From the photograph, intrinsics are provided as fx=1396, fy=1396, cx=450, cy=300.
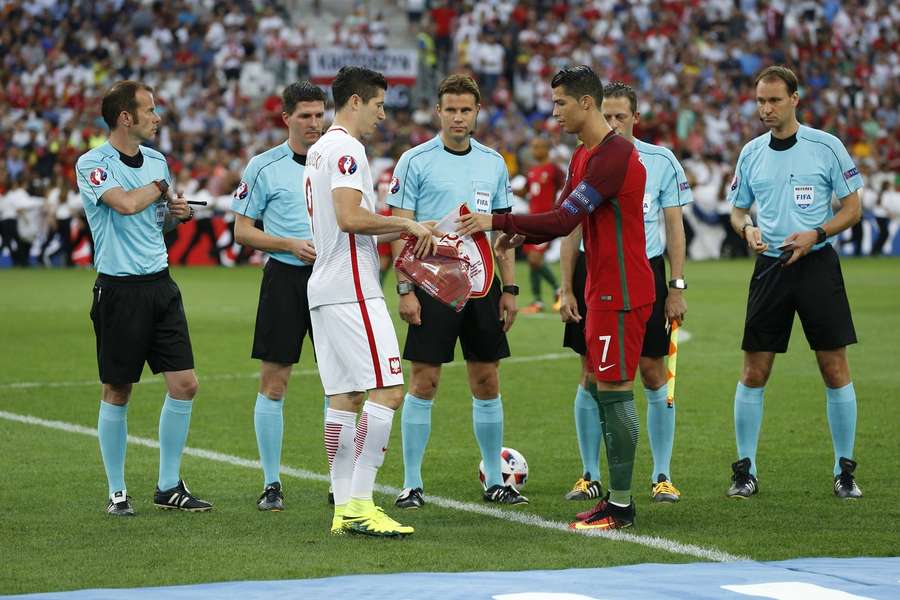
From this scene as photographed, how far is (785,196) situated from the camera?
7.86 meters

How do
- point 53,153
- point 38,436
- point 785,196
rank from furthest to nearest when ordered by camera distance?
1. point 53,153
2. point 38,436
3. point 785,196

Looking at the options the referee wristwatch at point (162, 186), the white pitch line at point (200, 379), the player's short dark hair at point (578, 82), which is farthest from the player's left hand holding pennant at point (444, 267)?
the white pitch line at point (200, 379)

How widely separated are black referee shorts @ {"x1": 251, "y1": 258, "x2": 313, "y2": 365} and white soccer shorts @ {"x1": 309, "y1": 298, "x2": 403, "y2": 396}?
1009mm

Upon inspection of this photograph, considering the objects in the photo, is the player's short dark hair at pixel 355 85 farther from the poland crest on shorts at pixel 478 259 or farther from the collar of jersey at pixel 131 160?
the collar of jersey at pixel 131 160

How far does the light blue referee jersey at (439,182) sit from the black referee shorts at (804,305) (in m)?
1.65

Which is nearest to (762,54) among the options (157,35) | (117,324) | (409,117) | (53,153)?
(409,117)

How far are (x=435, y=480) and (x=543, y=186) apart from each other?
11301mm

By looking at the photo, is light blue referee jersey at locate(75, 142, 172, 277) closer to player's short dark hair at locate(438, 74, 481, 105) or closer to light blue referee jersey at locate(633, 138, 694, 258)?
player's short dark hair at locate(438, 74, 481, 105)

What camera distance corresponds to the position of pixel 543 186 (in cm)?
1916

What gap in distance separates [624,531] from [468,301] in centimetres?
155

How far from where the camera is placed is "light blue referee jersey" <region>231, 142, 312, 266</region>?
303 inches

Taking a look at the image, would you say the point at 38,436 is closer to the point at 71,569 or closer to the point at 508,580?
the point at 71,569

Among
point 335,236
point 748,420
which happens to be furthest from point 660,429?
point 335,236

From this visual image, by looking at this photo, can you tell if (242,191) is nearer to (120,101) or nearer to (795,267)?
(120,101)
